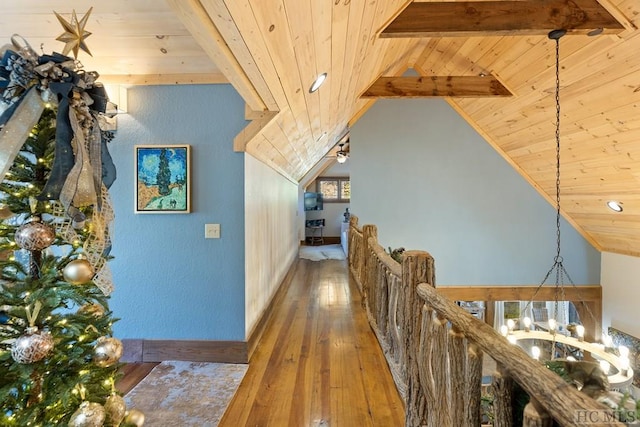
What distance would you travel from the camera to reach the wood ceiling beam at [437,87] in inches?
167

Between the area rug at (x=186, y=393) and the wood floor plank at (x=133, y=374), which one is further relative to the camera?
the wood floor plank at (x=133, y=374)

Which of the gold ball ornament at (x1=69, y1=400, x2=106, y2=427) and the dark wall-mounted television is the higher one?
the dark wall-mounted television

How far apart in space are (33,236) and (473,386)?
5.18 ft

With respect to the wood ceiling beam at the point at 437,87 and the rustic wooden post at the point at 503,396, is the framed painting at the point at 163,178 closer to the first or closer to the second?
the rustic wooden post at the point at 503,396

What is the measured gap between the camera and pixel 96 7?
5.72ft

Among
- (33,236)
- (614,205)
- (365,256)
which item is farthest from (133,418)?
(614,205)

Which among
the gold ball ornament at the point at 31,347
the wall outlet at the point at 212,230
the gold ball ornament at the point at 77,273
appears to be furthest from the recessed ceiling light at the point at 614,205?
the gold ball ornament at the point at 31,347

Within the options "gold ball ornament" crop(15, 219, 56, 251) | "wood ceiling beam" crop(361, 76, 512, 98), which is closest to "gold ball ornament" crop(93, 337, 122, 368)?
"gold ball ornament" crop(15, 219, 56, 251)

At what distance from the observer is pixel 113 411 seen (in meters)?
1.18

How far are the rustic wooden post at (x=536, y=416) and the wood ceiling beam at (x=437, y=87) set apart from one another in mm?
4036

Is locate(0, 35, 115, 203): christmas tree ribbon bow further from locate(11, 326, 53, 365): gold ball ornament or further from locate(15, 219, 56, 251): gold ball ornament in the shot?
locate(11, 326, 53, 365): gold ball ornament

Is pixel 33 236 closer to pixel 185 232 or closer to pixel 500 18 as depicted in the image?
pixel 185 232

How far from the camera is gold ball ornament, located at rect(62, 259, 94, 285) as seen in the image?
41.8 inches

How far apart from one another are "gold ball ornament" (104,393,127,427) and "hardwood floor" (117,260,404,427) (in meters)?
0.94
